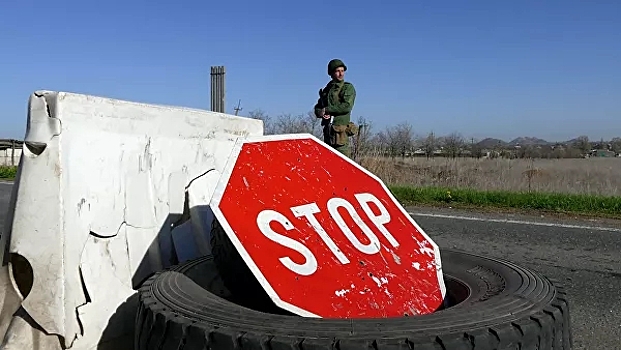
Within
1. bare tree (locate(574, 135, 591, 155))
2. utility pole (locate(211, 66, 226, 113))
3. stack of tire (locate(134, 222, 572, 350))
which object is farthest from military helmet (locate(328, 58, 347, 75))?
bare tree (locate(574, 135, 591, 155))

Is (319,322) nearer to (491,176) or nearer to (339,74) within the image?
(339,74)

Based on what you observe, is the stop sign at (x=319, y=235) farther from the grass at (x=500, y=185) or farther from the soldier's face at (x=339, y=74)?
the grass at (x=500, y=185)

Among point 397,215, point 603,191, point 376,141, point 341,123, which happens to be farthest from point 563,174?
point 397,215

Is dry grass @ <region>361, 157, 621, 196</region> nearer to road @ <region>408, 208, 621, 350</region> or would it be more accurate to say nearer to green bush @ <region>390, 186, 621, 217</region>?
green bush @ <region>390, 186, 621, 217</region>

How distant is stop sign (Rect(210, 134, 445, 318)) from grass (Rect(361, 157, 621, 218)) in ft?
23.3

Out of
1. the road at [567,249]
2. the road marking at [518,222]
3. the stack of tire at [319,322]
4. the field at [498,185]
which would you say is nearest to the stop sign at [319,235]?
the stack of tire at [319,322]

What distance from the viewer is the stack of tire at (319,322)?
4.58 ft

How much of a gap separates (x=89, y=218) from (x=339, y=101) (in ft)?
20.1

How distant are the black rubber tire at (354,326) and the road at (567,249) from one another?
1.48 metres

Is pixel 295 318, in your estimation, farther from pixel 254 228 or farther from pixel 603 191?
pixel 603 191

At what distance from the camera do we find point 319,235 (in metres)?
1.89

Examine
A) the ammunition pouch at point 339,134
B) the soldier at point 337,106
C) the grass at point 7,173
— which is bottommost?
the grass at point 7,173

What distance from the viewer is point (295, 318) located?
1559 millimetres

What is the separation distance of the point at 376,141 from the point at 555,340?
13127 millimetres
